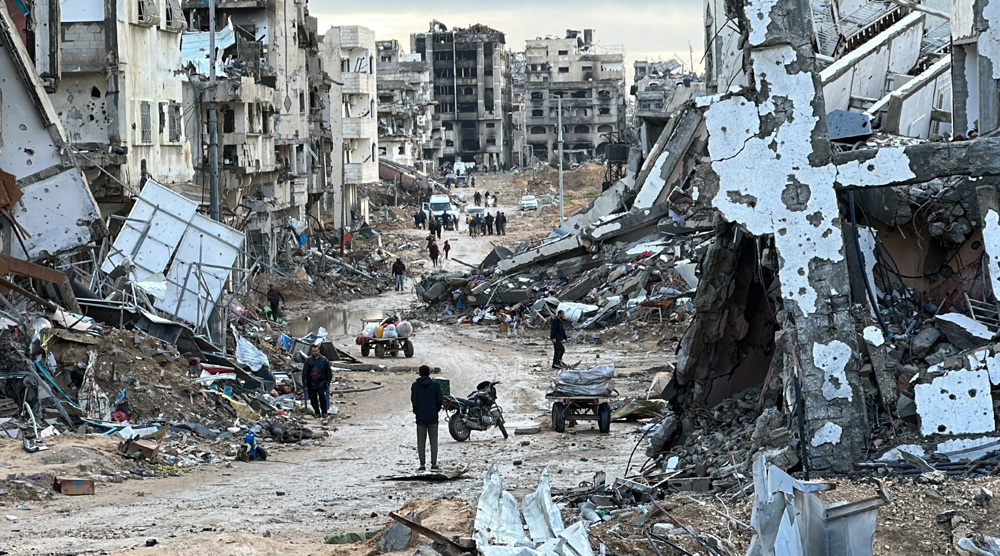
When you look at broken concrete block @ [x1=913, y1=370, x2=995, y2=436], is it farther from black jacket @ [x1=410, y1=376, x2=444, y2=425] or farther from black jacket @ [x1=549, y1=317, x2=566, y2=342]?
black jacket @ [x1=549, y1=317, x2=566, y2=342]

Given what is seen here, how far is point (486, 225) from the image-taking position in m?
65.7

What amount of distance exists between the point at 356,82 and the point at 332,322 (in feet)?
100

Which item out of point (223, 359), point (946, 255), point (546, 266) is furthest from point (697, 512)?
point (546, 266)

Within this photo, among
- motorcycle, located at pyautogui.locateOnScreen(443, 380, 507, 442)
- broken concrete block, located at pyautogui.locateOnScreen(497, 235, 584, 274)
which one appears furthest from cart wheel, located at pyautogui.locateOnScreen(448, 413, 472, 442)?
broken concrete block, located at pyautogui.locateOnScreen(497, 235, 584, 274)

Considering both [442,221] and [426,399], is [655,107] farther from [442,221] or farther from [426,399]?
[426,399]

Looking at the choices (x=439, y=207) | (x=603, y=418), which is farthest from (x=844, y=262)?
(x=439, y=207)

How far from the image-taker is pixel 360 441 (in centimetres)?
1884

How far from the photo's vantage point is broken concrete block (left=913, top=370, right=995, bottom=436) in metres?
11.4

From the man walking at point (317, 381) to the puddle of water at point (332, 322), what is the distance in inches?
430

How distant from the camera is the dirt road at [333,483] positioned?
1157 cm

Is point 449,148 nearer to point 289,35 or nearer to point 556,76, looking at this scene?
point 556,76

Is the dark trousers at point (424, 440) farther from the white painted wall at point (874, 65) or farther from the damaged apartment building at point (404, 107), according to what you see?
the damaged apartment building at point (404, 107)

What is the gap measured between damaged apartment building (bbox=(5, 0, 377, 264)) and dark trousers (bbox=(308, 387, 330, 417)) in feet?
18.4

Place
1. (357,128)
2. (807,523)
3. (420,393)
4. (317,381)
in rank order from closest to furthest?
1. (807,523)
2. (420,393)
3. (317,381)
4. (357,128)
